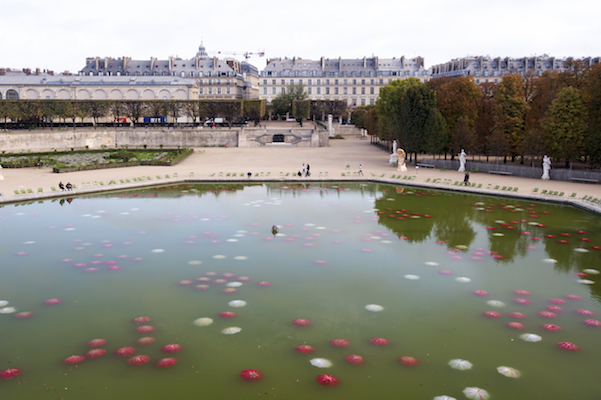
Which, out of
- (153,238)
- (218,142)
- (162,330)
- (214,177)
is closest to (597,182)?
(214,177)

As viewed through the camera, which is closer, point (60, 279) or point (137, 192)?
point (60, 279)

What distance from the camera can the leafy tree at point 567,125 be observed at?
33.1 m

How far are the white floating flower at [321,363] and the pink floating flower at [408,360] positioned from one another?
138 centimetres

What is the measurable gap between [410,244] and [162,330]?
Answer: 33.1 ft

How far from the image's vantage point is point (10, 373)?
9164 mm

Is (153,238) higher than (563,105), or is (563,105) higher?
(563,105)

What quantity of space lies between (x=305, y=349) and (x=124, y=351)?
144 inches

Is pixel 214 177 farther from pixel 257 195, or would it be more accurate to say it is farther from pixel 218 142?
pixel 218 142

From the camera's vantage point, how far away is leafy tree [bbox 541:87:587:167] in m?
33.1

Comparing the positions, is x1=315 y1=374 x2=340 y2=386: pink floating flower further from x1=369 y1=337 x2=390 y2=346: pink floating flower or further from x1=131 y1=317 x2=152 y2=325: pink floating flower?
x1=131 y1=317 x2=152 y2=325: pink floating flower

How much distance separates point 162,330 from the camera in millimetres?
10961

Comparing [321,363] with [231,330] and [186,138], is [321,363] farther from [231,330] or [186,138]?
[186,138]

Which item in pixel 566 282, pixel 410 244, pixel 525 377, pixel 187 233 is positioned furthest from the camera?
pixel 187 233

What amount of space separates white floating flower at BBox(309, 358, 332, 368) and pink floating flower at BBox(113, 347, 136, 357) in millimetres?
3634
